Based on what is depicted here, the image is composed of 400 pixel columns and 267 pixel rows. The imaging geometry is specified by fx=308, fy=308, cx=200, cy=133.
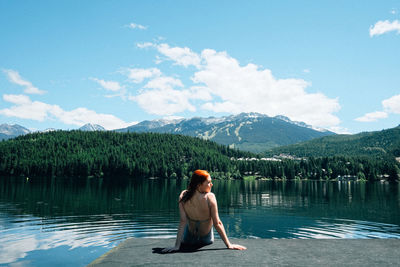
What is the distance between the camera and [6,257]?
920 inches

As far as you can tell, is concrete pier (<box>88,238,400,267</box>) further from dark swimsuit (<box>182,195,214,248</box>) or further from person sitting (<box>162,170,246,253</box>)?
person sitting (<box>162,170,246,253</box>)

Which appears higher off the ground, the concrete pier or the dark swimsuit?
the dark swimsuit

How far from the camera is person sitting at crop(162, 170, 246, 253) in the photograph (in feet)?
41.9

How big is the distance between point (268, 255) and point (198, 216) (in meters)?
3.42

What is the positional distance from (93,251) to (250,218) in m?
27.3

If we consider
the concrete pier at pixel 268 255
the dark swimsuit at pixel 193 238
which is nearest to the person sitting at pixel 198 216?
the dark swimsuit at pixel 193 238

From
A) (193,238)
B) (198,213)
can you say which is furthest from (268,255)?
(198,213)

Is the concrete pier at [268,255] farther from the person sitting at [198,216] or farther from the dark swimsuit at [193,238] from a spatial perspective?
the person sitting at [198,216]

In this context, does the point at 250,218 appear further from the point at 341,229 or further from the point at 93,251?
the point at 93,251

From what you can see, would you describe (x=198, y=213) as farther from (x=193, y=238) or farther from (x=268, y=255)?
(x=268, y=255)

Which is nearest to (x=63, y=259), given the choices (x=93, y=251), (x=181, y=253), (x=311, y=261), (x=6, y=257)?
(x=93, y=251)

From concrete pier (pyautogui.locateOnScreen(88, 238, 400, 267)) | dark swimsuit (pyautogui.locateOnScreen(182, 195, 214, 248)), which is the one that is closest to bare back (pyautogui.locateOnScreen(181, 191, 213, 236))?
dark swimsuit (pyautogui.locateOnScreen(182, 195, 214, 248))

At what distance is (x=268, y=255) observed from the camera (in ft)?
43.3

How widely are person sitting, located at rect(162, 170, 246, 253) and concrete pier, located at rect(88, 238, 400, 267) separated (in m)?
0.56
